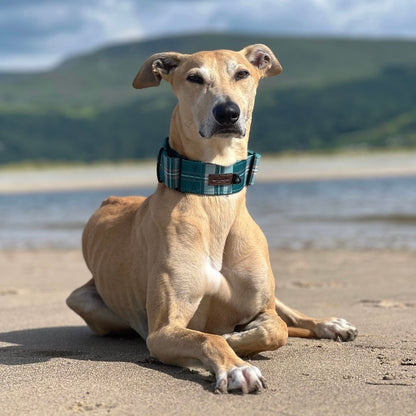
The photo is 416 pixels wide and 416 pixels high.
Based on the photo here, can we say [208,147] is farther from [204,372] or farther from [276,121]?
[276,121]

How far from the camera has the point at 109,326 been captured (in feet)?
18.2

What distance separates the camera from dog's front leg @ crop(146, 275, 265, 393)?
373cm

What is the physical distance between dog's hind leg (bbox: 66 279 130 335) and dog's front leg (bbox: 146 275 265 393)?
110 cm

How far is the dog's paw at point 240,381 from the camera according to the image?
3695 mm

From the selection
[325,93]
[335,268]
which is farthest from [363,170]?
[325,93]

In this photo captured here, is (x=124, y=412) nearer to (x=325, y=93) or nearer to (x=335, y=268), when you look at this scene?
(x=335, y=268)

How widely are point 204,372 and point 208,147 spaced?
1418mm

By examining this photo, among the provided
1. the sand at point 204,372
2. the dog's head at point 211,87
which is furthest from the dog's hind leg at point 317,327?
the dog's head at point 211,87

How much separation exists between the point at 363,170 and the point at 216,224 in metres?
40.5

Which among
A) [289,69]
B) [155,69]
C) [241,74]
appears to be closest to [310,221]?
[155,69]

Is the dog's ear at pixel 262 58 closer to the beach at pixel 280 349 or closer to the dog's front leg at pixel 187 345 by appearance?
the dog's front leg at pixel 187 345

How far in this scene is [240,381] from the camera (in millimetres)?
3699

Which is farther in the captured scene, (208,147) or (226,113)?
(208,147)

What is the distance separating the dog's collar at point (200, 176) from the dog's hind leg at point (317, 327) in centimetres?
123
